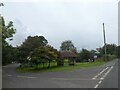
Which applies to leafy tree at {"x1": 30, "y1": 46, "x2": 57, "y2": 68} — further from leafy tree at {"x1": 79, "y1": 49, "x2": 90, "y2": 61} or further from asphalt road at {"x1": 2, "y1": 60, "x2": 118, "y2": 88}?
leafy tree at {"x1": 79, "y1": 49, "x2": 90, "y2": 61}

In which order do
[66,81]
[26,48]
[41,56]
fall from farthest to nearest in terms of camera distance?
[26,48] → [41,56] → [66,81]

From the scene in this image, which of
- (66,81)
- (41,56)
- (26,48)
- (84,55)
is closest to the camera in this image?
(66,81)

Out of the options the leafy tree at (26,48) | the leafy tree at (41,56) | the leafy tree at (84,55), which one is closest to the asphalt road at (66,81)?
the leafy tree at (41,56)

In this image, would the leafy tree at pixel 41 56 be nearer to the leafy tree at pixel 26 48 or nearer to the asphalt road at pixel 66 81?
the leafy tree at pixel 26 48

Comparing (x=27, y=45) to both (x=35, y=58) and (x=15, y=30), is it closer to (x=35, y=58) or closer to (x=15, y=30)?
(x=35, y=58)

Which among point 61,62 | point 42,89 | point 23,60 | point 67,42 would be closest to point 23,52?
point 23,60

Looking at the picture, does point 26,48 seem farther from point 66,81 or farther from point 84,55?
point 66,81

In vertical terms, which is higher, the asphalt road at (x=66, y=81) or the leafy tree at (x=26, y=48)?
the leafy tree at (x=26, y=48)

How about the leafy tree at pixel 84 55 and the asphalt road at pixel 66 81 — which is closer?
the asphalt road at pixel 66 81

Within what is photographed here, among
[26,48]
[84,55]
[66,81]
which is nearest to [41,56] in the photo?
[26,48]

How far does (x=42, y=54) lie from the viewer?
45406 millimetres

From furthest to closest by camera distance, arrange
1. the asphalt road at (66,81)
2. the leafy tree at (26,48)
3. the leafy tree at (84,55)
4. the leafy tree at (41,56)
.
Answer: the leafy tree at (84,55)
the leafy tree at (26,48)
the leafy tree at (41,56)
the asphalt road at (66,81)

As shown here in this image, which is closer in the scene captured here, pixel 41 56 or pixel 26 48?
pixel 41 56

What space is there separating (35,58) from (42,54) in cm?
137
